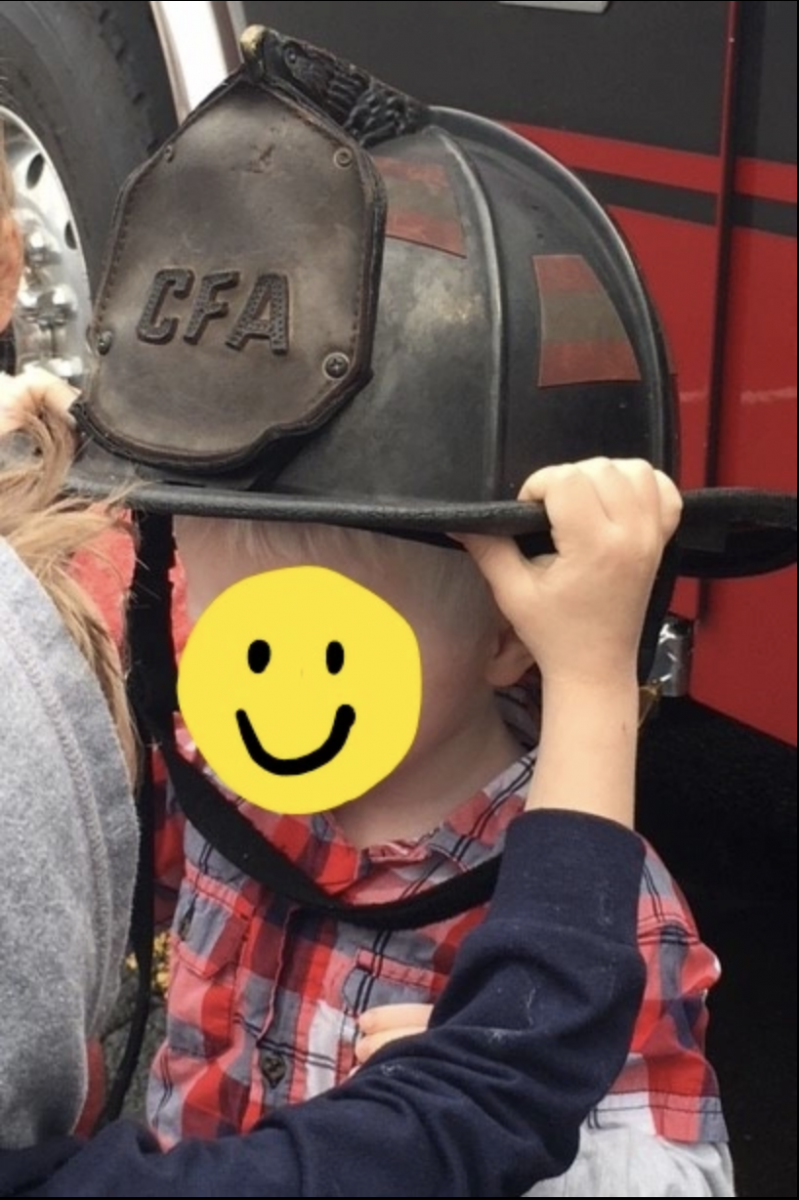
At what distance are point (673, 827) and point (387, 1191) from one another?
741mm

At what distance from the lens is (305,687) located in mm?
925

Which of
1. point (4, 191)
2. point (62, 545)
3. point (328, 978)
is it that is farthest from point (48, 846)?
point (4, 191)

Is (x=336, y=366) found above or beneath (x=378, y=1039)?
above

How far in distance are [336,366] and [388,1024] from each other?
0.39 metres

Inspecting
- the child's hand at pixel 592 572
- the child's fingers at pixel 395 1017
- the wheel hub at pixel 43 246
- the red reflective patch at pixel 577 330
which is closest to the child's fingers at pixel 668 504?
the child's hand at pixel 592 572

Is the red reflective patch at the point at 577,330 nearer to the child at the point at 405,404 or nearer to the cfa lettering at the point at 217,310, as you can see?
→ the child at the point at 405,404

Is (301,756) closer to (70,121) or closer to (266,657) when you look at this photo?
(266,657)

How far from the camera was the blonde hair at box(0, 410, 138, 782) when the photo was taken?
84 centimetres

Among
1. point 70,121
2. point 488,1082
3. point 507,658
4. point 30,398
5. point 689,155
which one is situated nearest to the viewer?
point 488,1082

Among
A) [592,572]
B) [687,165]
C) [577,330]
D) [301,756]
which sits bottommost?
[301,756]

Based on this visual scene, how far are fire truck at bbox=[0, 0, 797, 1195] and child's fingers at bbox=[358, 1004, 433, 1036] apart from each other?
1.48 feet

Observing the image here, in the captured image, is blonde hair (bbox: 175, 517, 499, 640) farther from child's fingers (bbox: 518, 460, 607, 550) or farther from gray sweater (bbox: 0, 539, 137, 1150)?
gray sweater (bbox: 0, 539, 137, 1150)

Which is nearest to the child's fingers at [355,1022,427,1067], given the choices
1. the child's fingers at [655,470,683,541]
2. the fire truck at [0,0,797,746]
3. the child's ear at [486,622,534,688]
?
the child's ear at [486,622,534,688]

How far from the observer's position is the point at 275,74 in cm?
101
